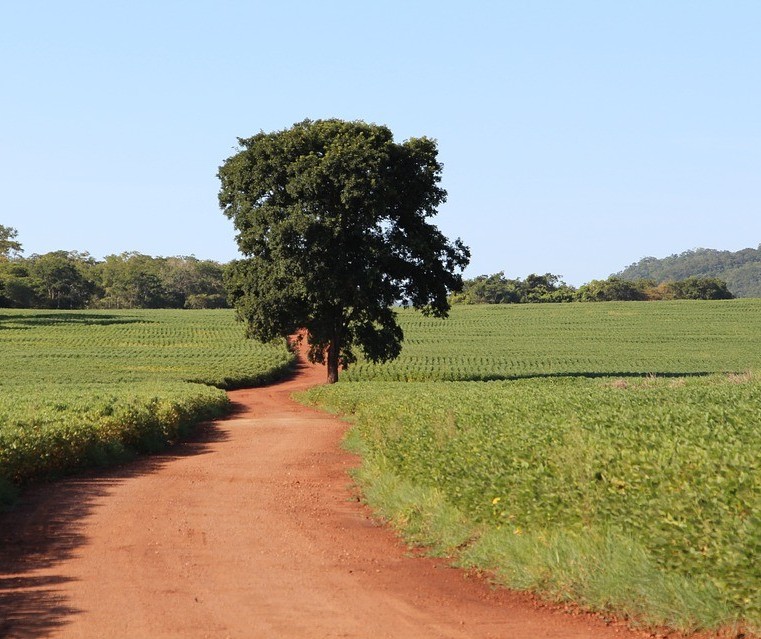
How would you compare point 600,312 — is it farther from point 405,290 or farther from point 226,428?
point 226,428

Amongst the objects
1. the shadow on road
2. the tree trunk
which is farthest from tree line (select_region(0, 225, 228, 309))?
the shadow on road

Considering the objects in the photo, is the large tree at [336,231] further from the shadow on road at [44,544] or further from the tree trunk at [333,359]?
the shadow on road at [44,544]

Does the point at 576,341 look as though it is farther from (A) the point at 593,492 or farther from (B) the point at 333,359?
(A) the point at 593,492

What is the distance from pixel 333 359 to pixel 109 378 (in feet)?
38.7

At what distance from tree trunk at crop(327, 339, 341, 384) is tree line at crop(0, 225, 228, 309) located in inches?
3463

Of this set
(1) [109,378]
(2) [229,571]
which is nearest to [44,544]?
(2) [229,571]

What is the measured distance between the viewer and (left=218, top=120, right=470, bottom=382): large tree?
41.6 metres

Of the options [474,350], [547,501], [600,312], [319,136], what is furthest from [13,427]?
[600,312]

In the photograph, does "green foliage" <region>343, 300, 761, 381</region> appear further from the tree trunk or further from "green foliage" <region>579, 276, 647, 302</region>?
"green foliage" <region>579, 276, 647, 302</region>

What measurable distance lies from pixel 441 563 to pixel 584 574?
2.66m

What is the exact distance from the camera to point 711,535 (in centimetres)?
746

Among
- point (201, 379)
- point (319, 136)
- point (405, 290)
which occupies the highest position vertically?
point (319, 136)

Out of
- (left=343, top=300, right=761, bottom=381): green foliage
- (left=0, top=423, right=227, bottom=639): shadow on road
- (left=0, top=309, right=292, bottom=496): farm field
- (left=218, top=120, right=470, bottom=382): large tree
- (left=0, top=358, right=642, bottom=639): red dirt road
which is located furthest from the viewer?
(left=343, top=300, right=761, bottom=381): green foliage

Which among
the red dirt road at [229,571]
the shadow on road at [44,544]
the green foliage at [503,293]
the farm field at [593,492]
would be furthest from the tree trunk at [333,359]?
the green foliage at [503,293]
